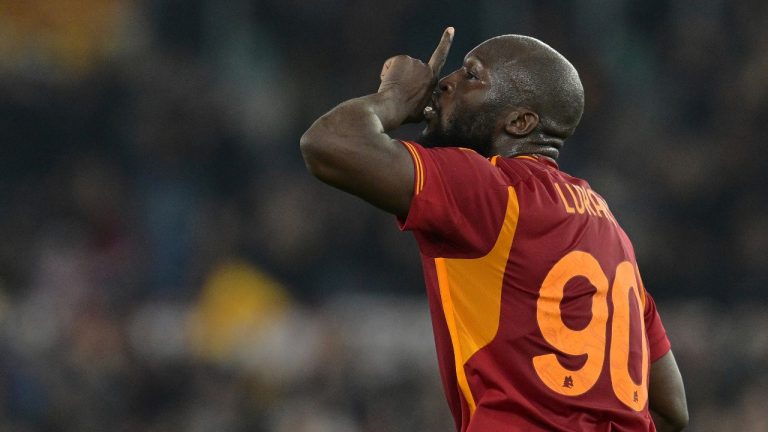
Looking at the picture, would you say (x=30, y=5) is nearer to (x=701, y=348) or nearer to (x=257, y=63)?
(x=257, y=63)

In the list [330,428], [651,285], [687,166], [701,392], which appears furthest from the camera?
[687,166]

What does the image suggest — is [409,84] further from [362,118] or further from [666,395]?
[666,395]

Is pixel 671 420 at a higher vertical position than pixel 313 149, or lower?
lower

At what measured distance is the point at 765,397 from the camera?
825cm

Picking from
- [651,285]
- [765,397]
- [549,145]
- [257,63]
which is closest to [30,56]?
[257,63]

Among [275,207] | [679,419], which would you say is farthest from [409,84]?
[275,207]

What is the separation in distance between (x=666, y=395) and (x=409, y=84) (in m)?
1.31

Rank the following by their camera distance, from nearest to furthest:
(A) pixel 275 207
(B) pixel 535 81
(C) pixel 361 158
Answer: (C) pixel 361 158 → (B) pixel 535 81 → (A) pixel 275 207

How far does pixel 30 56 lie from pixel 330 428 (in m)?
4.25

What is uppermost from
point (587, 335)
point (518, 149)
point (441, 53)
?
point (441, 53)

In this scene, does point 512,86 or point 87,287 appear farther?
point 87,287

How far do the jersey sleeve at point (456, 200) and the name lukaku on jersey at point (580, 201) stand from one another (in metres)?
0.21

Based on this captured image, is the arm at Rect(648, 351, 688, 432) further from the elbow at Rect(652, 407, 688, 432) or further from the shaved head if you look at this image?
the shaved head

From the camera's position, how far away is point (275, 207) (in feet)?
30.4
